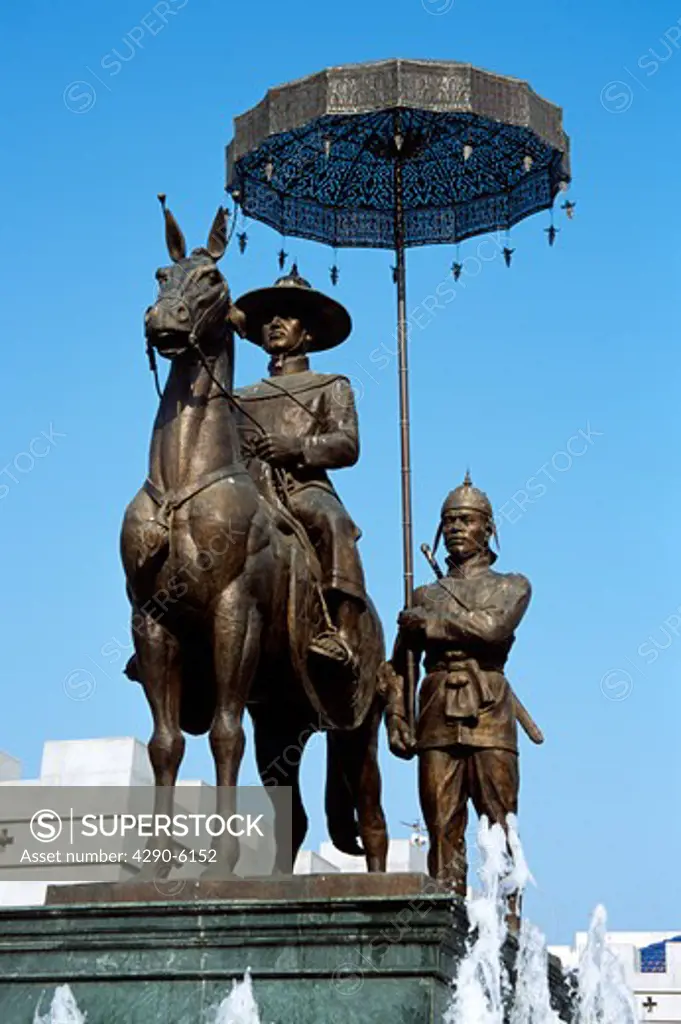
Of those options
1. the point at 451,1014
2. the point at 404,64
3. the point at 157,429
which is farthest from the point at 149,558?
the point at 404,64

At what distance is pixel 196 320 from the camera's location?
32.9 feet

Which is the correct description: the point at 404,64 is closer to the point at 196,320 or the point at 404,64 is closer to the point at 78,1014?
the point at 196,320

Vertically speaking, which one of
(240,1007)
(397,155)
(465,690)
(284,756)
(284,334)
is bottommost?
(240,1007)

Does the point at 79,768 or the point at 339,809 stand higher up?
the point at 79,768

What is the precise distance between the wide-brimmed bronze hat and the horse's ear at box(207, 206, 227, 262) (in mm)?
1411

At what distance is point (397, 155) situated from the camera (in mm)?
14094

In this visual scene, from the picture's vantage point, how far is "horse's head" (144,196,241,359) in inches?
391

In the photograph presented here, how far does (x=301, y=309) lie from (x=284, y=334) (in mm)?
202

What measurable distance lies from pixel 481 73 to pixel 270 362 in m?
3.00

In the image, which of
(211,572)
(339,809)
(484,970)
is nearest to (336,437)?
(211,572)

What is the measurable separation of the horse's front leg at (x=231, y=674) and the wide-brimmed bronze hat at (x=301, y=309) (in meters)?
2.64

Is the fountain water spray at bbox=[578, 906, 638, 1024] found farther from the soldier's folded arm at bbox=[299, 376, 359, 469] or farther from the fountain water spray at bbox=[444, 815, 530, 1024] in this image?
the soldier's folded arm at bbox=[299, 376, 359, 469]

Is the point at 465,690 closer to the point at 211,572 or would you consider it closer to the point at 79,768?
the point at 211,572

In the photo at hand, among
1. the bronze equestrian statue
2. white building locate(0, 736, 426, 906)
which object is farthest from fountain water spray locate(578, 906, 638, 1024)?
white building locate(0, 736, 426, 906)
